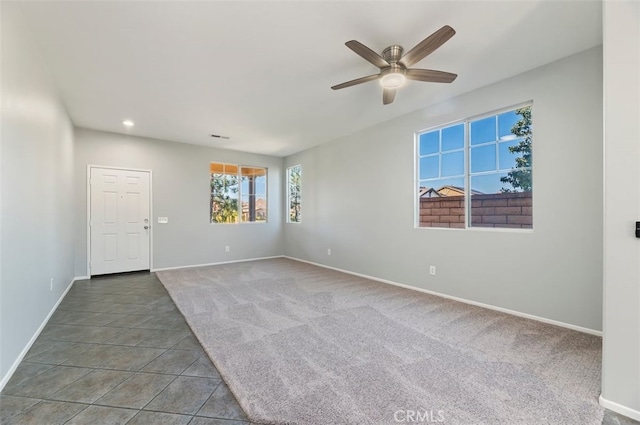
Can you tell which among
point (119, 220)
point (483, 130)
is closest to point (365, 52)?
point (483, 130)

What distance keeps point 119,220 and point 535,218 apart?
661cm

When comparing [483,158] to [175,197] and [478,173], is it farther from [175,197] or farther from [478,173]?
[175,197]

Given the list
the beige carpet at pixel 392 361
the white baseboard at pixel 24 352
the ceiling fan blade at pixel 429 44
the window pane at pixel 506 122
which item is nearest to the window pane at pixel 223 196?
the beige carpet at pixel 392 361

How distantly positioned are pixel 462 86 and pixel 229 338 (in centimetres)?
385

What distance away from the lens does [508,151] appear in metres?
3.27

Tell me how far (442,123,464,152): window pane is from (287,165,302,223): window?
3722 millimetres

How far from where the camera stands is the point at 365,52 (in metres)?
2.23

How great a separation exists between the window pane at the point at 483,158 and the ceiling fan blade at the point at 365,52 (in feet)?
6.06

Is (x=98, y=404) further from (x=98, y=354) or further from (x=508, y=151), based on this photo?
(x=508, y=151)

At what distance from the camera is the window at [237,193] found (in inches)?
253

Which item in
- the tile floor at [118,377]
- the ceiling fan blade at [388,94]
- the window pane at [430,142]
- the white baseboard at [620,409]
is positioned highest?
the ceiling fan blade at [388,94]

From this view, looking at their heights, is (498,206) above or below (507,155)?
below

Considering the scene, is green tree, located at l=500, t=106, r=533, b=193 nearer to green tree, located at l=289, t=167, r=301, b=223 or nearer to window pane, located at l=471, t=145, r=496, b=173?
window pane, located at l=471, t=145, r=496, b=173

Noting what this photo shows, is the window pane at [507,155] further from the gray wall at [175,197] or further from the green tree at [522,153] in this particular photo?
the gray wall at [175,197]
